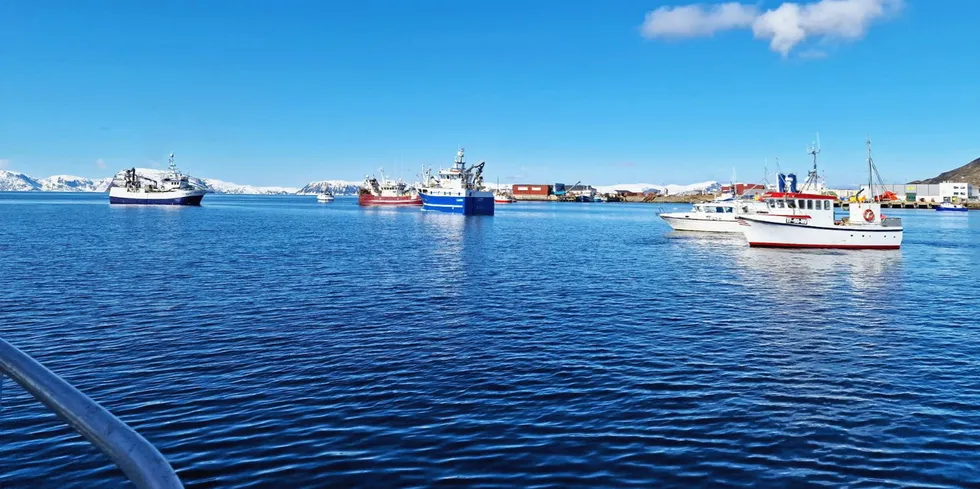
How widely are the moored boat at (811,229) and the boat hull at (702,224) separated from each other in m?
21.1

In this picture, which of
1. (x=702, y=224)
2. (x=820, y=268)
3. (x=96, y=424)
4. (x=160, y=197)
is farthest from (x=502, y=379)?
(x=160, y=197)

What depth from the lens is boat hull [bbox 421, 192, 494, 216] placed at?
5674 inches

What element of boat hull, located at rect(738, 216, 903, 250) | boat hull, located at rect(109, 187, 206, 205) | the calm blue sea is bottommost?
the calm blue sea

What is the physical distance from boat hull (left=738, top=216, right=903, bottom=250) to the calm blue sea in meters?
20.8

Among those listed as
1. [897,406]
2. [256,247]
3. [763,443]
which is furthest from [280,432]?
[256,247]

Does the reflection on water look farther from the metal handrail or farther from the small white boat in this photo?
the metal handrail

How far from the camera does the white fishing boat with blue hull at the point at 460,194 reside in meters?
145

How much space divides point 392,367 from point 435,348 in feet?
8.07

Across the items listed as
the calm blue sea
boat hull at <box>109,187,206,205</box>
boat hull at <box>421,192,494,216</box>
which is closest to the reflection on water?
the calm blue sea

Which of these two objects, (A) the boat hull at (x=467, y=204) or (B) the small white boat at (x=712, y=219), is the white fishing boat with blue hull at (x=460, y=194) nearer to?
(A) the boat hull at (x=467, y=204)

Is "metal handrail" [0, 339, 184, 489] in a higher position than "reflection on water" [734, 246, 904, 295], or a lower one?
higher

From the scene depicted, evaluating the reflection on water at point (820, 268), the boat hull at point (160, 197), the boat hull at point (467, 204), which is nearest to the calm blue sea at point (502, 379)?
the reflection on water at point (820, 268)

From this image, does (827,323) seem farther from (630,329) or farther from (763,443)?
(763,443)

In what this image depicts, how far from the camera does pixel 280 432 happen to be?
12.6 m
